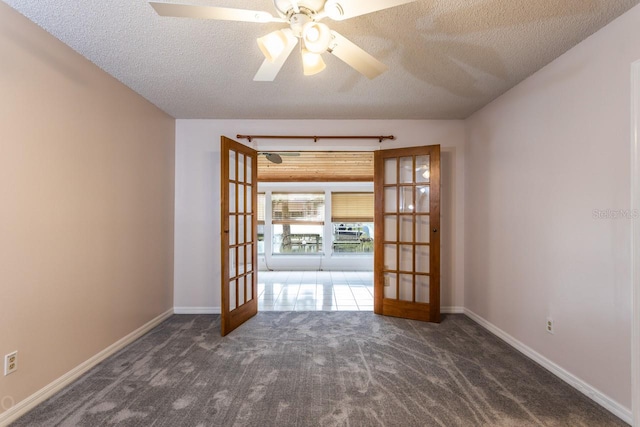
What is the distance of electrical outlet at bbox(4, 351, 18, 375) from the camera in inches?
67.7

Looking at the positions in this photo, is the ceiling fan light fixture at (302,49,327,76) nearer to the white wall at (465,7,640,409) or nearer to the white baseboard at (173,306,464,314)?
the white wall at (465,7,640,409)

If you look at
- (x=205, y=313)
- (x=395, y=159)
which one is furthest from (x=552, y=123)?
(x=205, y=313)

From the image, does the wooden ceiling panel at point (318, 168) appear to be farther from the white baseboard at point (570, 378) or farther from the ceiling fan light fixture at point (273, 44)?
the ceiling fan light fixture at point (273, 44)

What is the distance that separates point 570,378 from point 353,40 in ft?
8.95

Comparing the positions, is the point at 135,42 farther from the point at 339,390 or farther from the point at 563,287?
the point at 563,287

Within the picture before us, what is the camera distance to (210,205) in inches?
145

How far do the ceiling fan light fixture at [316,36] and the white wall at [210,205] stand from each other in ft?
7.36

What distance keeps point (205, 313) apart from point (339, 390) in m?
2.17

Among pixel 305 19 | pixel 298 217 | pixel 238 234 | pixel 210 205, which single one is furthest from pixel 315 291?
pixel 305 19

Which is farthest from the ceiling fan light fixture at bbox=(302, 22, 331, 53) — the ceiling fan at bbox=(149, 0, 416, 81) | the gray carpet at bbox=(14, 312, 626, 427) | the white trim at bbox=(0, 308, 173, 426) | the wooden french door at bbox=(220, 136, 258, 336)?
the white trim at bbox=(0, 308, 173, 426)

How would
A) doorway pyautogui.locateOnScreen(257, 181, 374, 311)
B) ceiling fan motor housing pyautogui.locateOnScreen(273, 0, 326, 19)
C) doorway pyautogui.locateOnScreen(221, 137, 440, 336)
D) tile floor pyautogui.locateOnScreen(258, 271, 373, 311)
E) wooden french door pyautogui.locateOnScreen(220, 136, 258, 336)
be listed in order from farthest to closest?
1. doorway pyautogui.locateOnScreen(257, 181, 374, 311)
2. tile floor pyautogui.locateOnScreen(258, 271, 373, 311)
3. doorway pyautogui.locateOnScreen(221, 137, 440, 336)
4. wooden french door pyautogui.locateOnScreen(220, 136, 258, 336)
5. ceiling fan motor housing pyautogui.locateOnScreen(273, 0, 326, 19)

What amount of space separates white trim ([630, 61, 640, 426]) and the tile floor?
2.39 meters

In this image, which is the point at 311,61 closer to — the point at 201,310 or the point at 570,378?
the point at 570,378

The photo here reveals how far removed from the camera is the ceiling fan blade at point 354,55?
152cm
